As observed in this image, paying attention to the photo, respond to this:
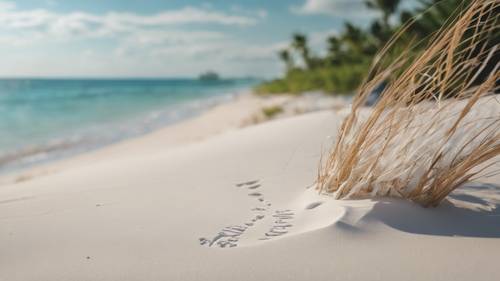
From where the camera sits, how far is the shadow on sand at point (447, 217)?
2.01m

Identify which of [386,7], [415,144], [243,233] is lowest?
[243,233]

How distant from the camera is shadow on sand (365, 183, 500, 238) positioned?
6.58ft

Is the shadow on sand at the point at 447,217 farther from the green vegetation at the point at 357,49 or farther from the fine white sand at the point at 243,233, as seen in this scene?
the green vegetation at the point at 357,49

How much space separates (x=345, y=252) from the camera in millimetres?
1843

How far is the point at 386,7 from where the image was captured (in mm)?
23531

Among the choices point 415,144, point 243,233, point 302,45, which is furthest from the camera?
point 302,45

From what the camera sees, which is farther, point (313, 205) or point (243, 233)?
point (313, 205)

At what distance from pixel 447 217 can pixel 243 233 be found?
0.96m

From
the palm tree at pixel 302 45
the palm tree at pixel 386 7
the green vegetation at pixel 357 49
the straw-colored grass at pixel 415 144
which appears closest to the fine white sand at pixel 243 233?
the straw-colored grass at pixel 415 144

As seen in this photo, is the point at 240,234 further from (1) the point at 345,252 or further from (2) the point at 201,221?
(1) the point at 345,252

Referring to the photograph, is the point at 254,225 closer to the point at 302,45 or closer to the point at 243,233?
the point at 243,233

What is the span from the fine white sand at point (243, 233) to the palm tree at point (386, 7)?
22.4 m

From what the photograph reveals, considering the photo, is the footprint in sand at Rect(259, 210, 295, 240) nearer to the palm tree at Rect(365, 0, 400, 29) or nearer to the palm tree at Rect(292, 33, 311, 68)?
the palm tree at Rect(365, 0, 400, 29)

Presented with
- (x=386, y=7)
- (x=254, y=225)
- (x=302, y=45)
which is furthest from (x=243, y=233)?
(x=302, y=45)
